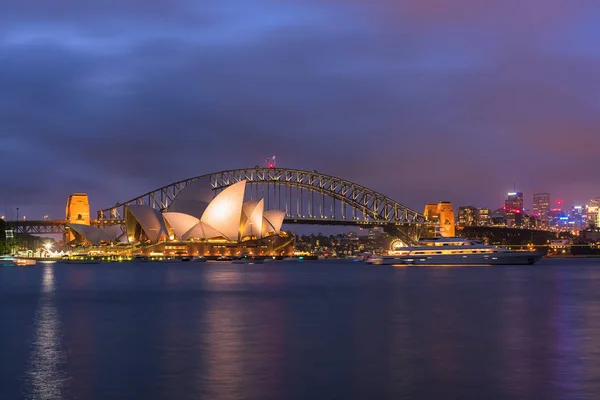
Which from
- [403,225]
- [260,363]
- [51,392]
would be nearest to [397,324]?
[260,363]

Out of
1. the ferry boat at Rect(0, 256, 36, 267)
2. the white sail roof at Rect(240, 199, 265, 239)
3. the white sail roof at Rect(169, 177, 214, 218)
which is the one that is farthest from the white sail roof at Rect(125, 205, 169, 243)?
the ferry boat at Rect(0, 256, 36, 267)

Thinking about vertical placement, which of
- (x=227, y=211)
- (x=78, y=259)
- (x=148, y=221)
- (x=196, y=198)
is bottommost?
(x=78, y=259)

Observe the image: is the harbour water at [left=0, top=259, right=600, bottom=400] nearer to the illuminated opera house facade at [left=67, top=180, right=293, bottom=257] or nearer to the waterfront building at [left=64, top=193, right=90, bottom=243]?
the illuminated opera house facade at [left=67, top=180, right=293, bottom=257]

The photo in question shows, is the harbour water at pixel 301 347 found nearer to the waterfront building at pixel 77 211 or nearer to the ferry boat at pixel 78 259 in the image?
the ferry boat at pixel 78 259

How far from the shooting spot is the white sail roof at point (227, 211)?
410ft

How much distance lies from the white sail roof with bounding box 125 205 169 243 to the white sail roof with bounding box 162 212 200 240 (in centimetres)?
227

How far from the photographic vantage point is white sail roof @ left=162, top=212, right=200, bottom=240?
133075 millimetres

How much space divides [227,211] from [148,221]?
50.8 ft

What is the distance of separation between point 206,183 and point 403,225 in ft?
129

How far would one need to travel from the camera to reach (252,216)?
447 ft

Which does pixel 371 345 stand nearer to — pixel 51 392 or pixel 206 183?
pixel 51 392

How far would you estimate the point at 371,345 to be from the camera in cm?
2756

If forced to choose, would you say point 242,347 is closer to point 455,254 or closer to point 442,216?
point 455,254

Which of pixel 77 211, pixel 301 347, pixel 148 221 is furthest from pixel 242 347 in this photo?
pixel 77 211
